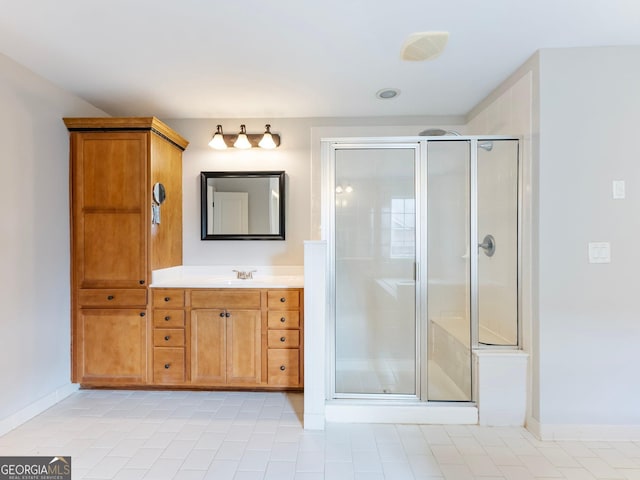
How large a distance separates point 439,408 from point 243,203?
2.35 metres

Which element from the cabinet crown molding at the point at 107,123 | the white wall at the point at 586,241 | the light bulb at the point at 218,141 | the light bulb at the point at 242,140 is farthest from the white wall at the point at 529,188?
the cabinet crown molding at the point at 107,123

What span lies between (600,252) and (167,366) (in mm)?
3126

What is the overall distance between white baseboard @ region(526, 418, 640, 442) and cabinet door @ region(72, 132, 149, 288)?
3005 mm

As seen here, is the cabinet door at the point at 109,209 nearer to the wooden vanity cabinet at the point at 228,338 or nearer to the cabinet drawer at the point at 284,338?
the wooden vanity cabinet at the point at 228,338

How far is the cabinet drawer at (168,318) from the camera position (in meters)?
2.60

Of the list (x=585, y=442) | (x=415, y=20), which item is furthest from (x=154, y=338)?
(x=585, y=442)

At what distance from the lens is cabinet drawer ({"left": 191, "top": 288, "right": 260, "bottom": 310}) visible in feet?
8.54

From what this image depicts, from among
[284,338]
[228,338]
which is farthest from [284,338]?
[228,338]

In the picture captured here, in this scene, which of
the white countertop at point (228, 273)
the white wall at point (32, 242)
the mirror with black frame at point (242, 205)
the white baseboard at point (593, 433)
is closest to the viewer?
the white baseboard at point (593, 433)

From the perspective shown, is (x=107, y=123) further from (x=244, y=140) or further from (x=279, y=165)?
(x=279, y=165)

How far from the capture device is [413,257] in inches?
91.4

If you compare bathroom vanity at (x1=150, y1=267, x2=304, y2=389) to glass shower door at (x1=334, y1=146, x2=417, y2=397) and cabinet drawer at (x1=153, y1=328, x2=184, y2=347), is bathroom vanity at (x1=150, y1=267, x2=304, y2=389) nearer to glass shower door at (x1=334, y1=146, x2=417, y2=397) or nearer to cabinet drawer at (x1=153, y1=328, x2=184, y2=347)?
cabinet drawer at (x1=153, y1=328, x2=184, y2=347)

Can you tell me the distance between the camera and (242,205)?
3.17m

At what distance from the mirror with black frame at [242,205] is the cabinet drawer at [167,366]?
3.53 feet
